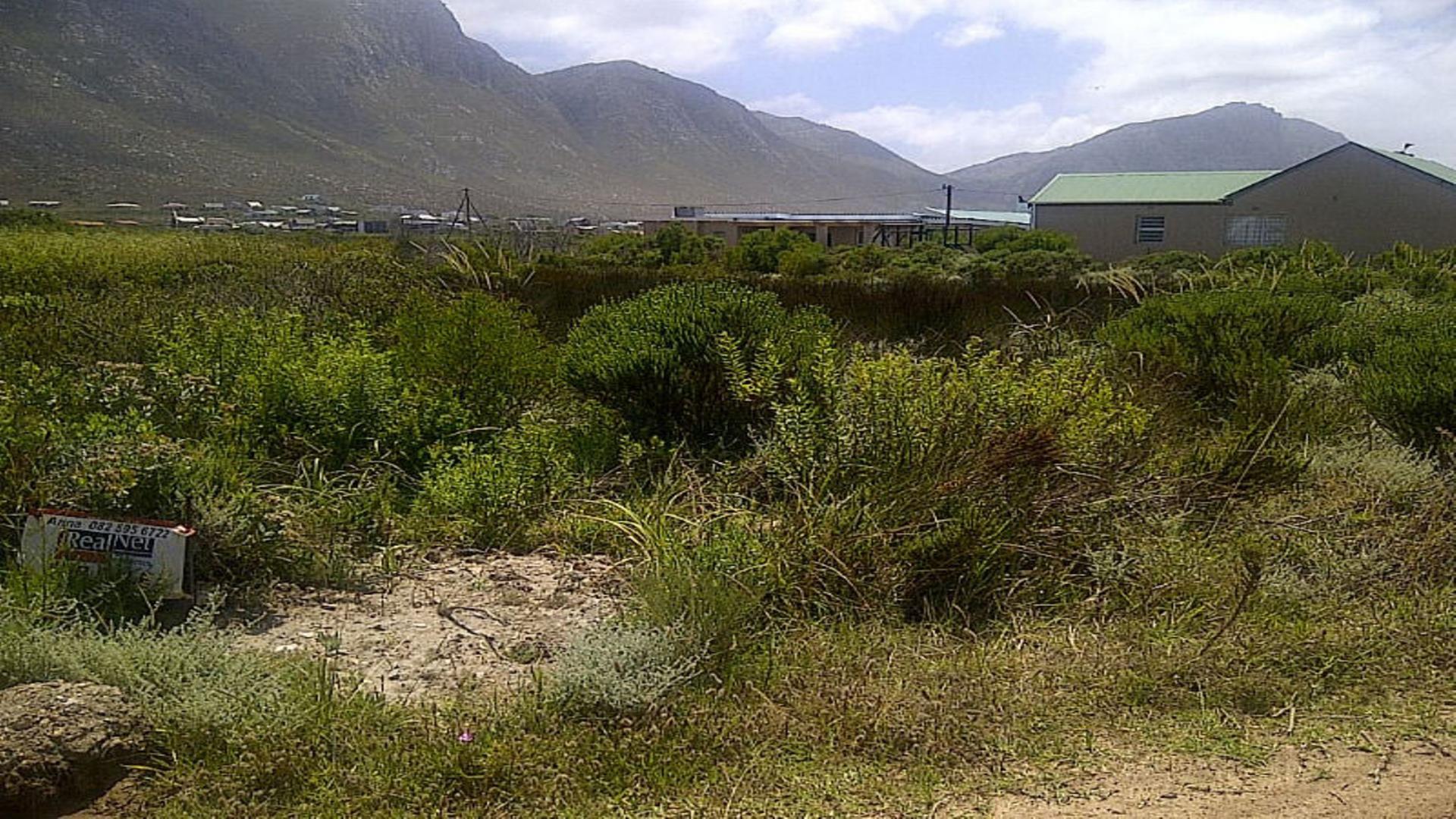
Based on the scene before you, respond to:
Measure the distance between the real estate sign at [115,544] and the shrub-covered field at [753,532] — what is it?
91mm

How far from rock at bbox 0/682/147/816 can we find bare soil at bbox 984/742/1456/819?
7.24 feet

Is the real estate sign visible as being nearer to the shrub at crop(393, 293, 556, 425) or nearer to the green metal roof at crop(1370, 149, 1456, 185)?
the shrub at crop(393, 293, 556, 425)

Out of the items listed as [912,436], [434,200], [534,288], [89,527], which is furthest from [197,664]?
[434,200]

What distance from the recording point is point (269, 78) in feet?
235

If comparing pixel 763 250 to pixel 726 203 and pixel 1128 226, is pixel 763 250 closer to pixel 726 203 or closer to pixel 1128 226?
pixel 1128 226

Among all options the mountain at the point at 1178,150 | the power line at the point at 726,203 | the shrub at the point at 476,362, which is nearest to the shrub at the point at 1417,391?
the shrub at the point at 476,362

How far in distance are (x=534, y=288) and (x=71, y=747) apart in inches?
325

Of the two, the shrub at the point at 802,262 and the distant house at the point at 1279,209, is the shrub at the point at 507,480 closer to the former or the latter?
the shrub at the point at 802,262

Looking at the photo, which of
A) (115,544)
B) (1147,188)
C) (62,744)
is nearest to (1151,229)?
(1147,188)

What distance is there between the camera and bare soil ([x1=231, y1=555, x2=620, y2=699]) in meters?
3.40

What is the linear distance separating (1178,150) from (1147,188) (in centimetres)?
14304

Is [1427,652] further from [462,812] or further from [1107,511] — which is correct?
[462,812]

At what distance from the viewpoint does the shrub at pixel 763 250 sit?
20203 millimetres

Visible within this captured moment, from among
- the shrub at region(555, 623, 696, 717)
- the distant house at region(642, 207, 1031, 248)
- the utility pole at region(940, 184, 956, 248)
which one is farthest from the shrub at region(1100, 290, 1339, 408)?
the distant house at region(642, 207, 1031, 248)
